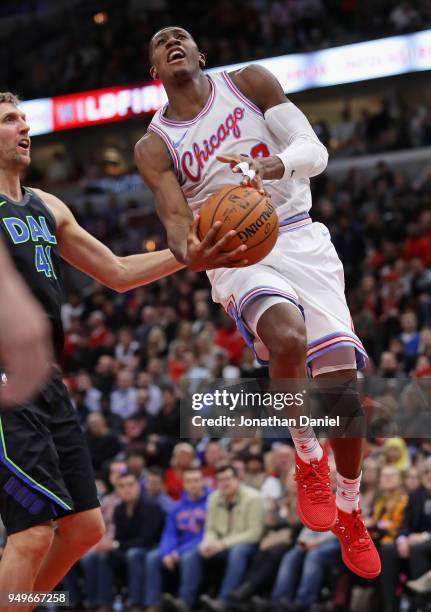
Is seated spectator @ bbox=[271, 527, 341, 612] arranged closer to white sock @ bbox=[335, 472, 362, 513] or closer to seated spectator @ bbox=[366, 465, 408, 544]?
seated spectator @ bbox=[366, 465, 408, 544]

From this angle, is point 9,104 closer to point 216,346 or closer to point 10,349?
point 10,349

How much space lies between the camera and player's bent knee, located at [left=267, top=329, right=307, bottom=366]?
495 cm

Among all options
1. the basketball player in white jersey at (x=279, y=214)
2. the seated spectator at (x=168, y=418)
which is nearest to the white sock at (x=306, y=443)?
the basketball player in white jersey at (x=279, y=214)

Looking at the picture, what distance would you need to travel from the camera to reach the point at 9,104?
5.15m

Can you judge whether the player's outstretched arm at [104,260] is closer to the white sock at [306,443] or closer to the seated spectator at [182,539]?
the white sock at [306,443]

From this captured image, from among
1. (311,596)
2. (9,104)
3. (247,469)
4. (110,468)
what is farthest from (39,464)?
(110,468)

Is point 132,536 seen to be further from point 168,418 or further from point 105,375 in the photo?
point 105,375

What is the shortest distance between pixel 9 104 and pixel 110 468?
23.3ft

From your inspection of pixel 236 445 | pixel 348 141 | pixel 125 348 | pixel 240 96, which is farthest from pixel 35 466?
pixel 348 141

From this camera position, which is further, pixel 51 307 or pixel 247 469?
pixel 247 469

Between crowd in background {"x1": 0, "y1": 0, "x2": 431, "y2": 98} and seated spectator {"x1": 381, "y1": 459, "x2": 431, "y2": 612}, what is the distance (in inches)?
440

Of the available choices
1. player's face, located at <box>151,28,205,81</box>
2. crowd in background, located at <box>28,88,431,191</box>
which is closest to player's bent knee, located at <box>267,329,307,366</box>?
player's face, located at <box>151,28,205,81</box>

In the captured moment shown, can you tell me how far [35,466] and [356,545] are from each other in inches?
74.5

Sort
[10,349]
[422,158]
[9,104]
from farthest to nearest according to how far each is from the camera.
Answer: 1. [422,158]
2. [9,104]
3. [10,349]
